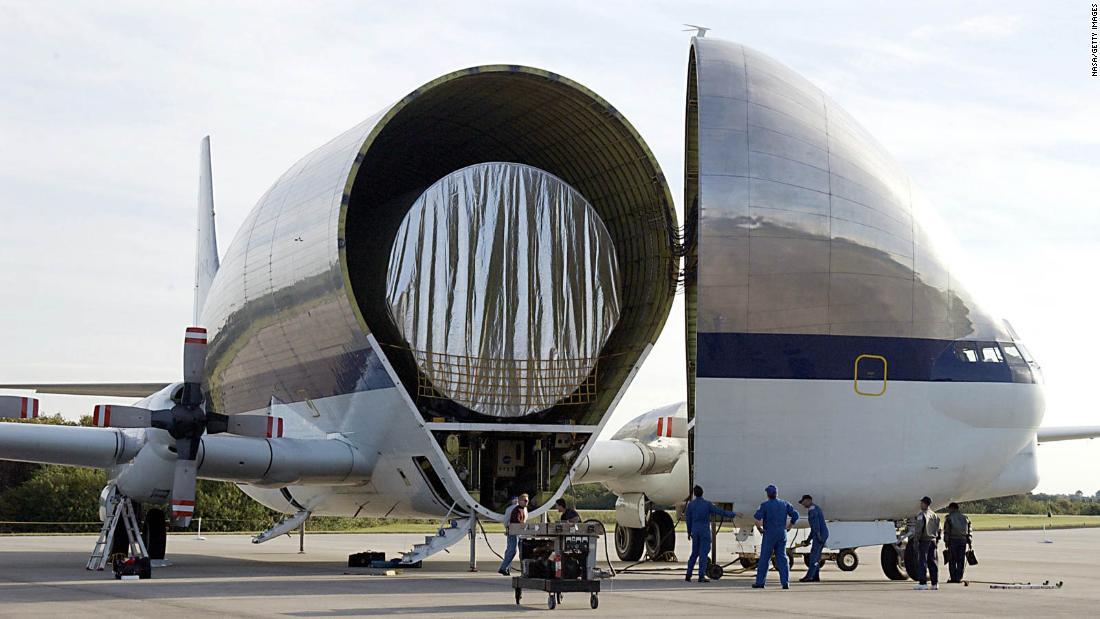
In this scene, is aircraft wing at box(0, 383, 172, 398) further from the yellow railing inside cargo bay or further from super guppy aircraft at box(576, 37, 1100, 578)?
super guppy aircraft at box(576, 37, 1100, 578)

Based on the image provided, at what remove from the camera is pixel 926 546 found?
1967 cm

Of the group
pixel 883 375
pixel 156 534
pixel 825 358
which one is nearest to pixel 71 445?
pixel 156 534

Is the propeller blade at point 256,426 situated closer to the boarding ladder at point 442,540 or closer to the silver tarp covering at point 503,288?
the boarding ladder at point 442,540

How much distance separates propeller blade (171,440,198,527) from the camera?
66.0 feet

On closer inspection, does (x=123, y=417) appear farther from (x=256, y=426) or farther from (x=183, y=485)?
(x=256, y=426)

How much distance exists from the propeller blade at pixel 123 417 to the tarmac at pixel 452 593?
227 cm

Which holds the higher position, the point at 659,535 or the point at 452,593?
the point at 659,535

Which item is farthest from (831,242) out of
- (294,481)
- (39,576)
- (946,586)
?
(39,576)

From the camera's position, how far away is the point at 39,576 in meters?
19.8

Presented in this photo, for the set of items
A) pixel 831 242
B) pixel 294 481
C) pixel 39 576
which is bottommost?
pixel 39 576

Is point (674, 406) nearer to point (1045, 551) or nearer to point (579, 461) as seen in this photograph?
point (579, 461)

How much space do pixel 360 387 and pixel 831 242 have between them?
26.2 feet

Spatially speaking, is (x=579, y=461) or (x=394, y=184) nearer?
(x=579, y=461)

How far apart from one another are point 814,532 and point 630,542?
27.9 ft
